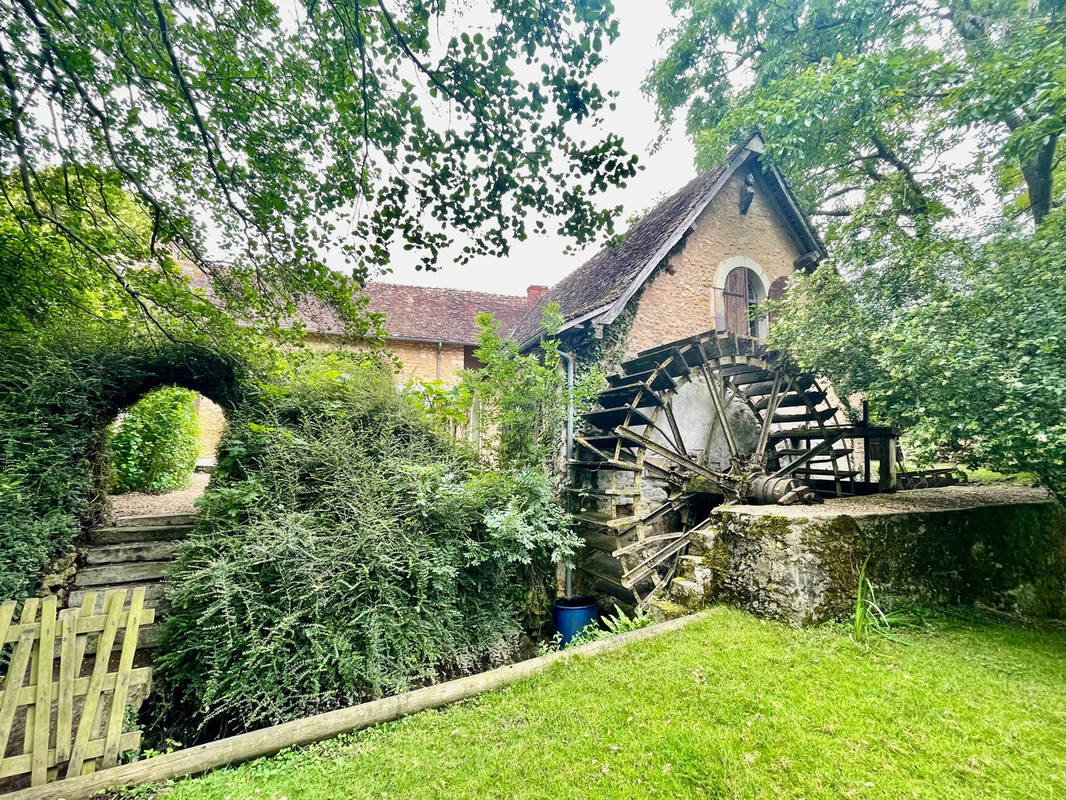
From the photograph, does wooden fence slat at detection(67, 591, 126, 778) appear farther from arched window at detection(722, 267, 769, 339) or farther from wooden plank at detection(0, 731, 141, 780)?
arched window at detection(722, 267, 769, 339)

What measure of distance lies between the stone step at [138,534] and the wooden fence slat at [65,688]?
6.07 ft

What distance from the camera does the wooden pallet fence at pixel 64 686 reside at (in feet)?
7.54

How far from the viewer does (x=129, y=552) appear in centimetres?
427

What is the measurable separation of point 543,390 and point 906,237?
16.3 ft

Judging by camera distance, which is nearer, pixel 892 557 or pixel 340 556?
pixel 340 556

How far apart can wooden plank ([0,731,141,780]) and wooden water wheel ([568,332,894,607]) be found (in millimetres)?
4795

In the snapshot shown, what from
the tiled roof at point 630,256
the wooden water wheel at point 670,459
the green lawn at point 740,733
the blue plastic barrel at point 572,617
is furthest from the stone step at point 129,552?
the tiled roof at point 630,256

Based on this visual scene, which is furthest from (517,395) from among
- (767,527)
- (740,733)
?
(740,733)

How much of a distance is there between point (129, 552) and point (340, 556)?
258cm

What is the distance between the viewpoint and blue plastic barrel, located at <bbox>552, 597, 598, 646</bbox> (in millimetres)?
5422

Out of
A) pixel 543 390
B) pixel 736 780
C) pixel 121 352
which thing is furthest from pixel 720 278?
pixel 121 352

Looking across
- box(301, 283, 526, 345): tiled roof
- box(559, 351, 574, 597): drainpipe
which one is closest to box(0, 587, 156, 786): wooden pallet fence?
box(559, 351, 574, 597): drainpipe

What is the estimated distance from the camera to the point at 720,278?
26.8 ft

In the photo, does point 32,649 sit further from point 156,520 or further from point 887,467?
point 887,467
